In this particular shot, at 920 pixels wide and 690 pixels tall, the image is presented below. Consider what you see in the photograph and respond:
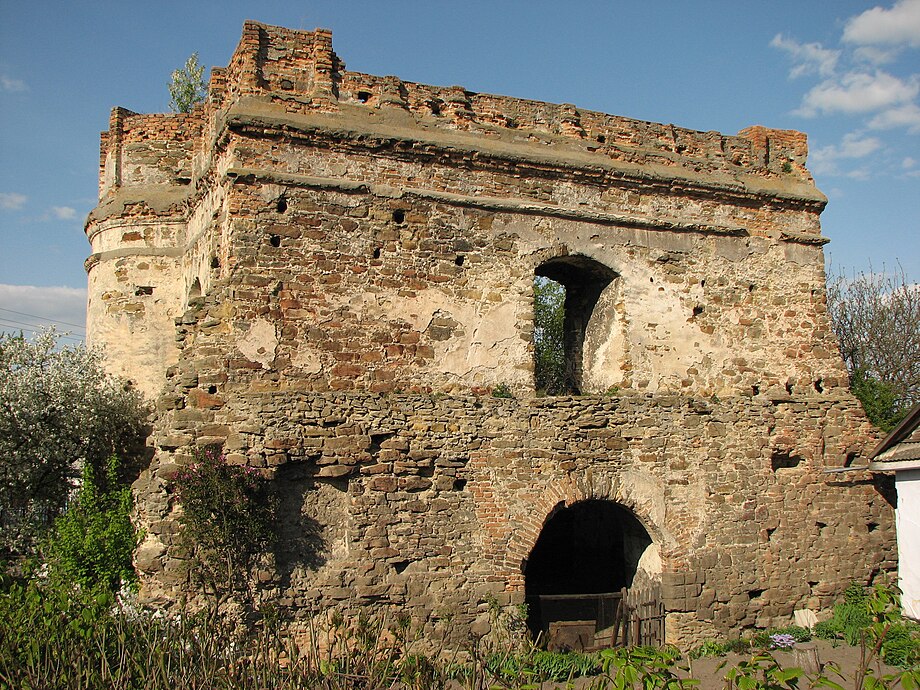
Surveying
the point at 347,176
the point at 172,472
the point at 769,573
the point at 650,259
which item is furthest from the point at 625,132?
the point at 172,472

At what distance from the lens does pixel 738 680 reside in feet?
11.3

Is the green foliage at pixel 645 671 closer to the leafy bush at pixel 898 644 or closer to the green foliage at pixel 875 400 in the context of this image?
the leafy bush at pixel 898 644

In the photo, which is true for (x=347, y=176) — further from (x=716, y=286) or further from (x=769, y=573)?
(x=769, y=573)

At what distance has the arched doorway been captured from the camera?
356 inches

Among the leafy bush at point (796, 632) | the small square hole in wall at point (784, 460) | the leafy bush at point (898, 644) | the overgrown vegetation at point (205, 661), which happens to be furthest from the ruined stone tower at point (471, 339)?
the overgrown vegetation at point (205, 661)

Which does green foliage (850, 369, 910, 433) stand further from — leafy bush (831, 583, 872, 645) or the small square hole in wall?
leafy bush (831, 583, 872, 645)

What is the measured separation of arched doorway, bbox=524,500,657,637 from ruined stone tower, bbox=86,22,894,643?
65 mm

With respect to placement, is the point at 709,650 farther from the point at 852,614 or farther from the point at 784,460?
the point at 784,460

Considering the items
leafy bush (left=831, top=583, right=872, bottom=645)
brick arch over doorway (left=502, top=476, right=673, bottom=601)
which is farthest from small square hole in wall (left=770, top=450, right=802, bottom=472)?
brick arch over doorway (left=502, top=476, right=673, bottom=601)

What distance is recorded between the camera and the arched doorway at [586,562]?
9.05 m

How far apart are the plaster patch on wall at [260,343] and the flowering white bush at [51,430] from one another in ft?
10.6

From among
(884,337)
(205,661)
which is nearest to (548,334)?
(884,337)

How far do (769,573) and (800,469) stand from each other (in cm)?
144

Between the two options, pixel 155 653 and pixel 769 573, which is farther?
pixel 769 573
